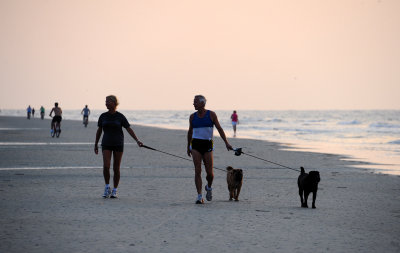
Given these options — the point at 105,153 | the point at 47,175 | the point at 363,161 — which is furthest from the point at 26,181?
the point at 363,161

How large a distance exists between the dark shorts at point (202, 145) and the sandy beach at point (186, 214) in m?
0.90

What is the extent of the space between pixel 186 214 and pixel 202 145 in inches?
59.8

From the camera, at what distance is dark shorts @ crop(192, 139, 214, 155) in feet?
29.7

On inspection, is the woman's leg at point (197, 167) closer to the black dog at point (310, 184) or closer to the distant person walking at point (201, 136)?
the distant person walking at point (201, 136)

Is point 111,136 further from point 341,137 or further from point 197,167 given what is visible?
point 341,137

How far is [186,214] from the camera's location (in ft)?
25.9

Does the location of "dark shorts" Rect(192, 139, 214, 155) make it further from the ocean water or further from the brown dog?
the ocean water

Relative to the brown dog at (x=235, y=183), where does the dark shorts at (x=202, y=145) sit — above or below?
above

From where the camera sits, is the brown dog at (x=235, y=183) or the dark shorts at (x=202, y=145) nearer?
the dark shorts at (x=202, y=145)

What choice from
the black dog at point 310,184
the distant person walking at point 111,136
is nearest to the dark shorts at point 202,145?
the distant person walking at point 111,136

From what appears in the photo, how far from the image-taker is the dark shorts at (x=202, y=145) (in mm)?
9047

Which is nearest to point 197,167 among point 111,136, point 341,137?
point 111,136

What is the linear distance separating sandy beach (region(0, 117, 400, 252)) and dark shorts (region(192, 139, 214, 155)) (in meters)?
0.90

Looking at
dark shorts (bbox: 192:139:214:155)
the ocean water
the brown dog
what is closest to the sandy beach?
the brown dog
